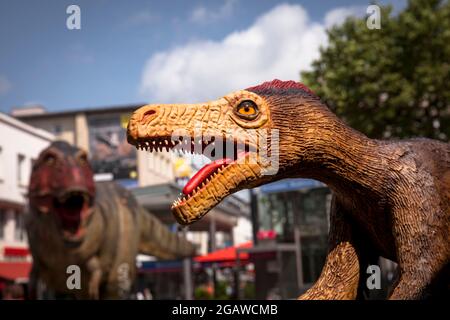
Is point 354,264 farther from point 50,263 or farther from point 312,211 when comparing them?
point 312,211

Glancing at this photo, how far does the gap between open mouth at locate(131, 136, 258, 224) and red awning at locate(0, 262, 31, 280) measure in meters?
18.4

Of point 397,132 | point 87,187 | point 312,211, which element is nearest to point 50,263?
point 87,187

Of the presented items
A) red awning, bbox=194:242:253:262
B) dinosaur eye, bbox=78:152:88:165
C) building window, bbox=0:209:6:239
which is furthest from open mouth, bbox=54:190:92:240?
building window, bbox=0:209:6:239

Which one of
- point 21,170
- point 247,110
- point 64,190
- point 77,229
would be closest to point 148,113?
point 247,110

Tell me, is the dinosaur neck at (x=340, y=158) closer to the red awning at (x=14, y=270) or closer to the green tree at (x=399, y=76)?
the green tree at (x=399, y=76)

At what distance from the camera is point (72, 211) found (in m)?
8.66

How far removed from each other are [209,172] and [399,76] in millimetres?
10936

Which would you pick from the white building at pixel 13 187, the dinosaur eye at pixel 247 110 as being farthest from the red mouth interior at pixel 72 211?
the white building at pixel 13 187

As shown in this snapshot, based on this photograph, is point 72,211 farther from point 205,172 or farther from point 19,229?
point 19,229

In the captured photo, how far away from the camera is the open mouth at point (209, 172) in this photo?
8.63 ft

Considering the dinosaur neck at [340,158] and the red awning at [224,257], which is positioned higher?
the dinosaur neck at [340,158]

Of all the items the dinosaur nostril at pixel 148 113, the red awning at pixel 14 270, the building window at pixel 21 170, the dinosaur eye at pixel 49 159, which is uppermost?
the building window at pixel 21 170

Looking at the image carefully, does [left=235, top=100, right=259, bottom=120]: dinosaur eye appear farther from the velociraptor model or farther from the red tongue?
the red tongue

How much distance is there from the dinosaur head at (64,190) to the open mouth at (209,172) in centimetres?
602
